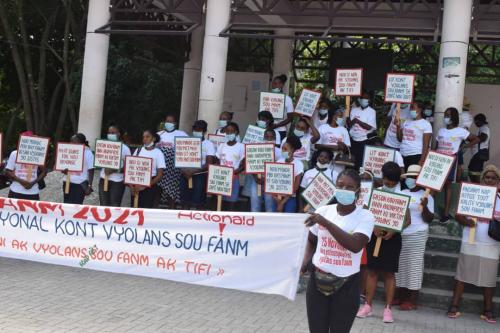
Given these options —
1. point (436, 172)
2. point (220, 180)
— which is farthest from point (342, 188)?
point (220, 180)

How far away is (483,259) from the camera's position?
7.79 meters

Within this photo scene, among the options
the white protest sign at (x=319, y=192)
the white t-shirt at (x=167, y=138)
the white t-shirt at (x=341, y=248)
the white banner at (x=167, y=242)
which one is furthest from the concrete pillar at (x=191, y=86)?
the white t-shirt at (x=341, y=248)

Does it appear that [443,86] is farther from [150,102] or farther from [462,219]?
[150,102]

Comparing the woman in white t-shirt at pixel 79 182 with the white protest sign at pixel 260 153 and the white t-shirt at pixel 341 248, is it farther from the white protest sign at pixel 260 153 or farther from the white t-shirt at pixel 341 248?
the white t-shirt at pixel 341 248

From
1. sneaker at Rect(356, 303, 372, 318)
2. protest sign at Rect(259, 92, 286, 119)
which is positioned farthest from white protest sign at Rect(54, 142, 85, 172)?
sneaker at Rect(356, 303, 372, 318)

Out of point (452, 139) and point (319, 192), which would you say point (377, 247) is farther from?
point (452, 139)

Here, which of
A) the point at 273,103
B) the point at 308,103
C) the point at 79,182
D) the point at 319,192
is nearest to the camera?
the point at 319,192

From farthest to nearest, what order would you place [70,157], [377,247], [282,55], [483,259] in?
[282,55] → [70,157] → [483,259] → [377,247]

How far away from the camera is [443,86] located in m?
12.1

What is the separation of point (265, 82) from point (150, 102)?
6.56m

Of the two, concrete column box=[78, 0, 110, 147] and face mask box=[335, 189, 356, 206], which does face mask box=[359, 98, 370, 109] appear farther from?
face mask box=[335, 189, 356, 206]

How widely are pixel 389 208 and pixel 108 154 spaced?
4.95 meters

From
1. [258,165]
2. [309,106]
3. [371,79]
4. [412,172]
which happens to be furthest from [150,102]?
[412,172]

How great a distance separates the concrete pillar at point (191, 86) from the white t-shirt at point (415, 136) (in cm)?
979
